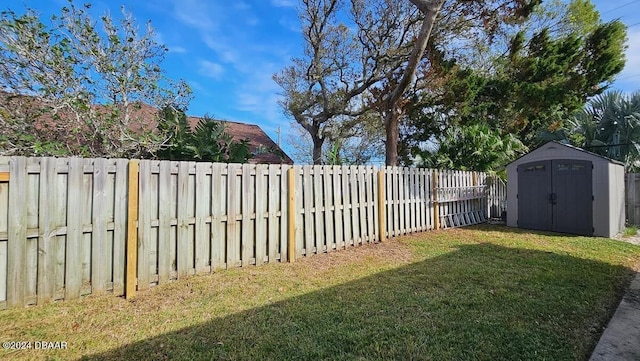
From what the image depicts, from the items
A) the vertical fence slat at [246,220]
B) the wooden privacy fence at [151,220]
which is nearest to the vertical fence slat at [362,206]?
the wooden privacy fence at [151,220]

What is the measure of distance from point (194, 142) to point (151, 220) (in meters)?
3.22

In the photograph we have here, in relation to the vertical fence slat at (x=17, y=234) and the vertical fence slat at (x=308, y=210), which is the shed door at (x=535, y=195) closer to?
the vertical fence slat at (x=308, y=210)

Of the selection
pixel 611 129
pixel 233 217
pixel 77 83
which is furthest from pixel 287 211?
pixel 611 129

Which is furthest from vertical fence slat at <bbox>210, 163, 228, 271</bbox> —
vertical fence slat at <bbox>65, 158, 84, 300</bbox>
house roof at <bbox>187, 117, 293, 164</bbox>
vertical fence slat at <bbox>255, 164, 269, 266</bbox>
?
house roof at <bbox>187, 117, 293, 164</bbox>

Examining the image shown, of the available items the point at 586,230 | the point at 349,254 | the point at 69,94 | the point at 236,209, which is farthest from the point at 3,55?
the point at 586,230

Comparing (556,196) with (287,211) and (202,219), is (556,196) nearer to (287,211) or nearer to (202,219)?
(287,211)

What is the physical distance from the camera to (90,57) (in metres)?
5.30

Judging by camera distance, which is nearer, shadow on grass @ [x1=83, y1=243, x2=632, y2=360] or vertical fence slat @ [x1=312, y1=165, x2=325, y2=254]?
shadow on grass @ [x1=83, y1=243, x2=632, y2=360]

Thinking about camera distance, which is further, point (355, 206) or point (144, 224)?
point (355, 206)

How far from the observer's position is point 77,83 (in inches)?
202

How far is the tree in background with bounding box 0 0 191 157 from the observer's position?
4.70m

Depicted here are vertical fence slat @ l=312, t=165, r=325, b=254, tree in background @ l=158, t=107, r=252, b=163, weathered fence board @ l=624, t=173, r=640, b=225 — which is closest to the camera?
vertical fence slat @ l=312, t=165, r=325, b=254

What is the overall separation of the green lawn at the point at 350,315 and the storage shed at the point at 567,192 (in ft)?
10.1

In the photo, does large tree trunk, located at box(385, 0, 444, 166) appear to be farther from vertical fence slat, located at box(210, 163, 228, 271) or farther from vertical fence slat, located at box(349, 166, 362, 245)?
vertical fence slat, located at box(210, 163, 228, 271)
